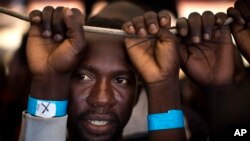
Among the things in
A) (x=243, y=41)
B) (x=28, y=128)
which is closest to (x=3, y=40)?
(x=28, y=128)

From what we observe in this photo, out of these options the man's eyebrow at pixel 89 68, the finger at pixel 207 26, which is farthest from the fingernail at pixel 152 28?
the man's eyebrow at pixel 89 68

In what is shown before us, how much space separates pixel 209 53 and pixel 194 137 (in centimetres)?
54

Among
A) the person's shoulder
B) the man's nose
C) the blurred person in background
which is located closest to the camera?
the man's nose

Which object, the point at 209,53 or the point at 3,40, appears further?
the point at 3,40

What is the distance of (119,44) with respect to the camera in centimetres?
113

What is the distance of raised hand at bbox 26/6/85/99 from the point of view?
38.0 inches

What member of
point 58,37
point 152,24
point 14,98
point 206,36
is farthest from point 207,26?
point 14,98

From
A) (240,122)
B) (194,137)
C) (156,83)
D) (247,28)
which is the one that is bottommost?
(194,137)

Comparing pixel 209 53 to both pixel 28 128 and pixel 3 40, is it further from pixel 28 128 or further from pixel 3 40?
pixel 3 40

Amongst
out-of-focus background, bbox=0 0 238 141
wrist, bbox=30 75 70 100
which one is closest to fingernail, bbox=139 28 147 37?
wrist, bbox=30 75 70 100

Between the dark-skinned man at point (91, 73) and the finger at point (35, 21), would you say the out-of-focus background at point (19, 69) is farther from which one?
the finger at point (35, 21)

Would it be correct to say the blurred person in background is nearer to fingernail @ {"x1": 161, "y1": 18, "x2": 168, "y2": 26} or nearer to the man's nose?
the man's nose

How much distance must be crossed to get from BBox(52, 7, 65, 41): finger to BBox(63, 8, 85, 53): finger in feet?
0.04

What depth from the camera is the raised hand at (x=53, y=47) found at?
0.97 m
